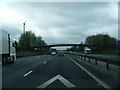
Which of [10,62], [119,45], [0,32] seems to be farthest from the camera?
[119,45]

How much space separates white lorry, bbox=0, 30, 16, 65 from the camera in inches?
920

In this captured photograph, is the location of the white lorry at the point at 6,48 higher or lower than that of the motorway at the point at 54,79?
higher

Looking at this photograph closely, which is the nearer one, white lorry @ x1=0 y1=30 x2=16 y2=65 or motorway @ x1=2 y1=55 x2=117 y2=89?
motorway @ x1=2 y1=55 x2=117 y2=89

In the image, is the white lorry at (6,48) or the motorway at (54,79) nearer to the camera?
the motorway at (54,79)

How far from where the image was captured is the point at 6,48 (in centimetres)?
2470

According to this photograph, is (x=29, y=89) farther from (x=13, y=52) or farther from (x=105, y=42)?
(x=105, y=42)

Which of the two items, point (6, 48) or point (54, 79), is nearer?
point (54, 79)

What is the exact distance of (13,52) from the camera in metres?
28.0

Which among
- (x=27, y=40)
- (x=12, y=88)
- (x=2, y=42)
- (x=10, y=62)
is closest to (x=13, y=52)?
(x=10, y=62)

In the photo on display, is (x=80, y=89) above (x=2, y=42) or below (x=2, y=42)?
below

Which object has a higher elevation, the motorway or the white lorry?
the white lorry

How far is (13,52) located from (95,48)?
341 ft

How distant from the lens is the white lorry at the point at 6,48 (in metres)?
23.4

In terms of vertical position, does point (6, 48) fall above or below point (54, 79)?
above
